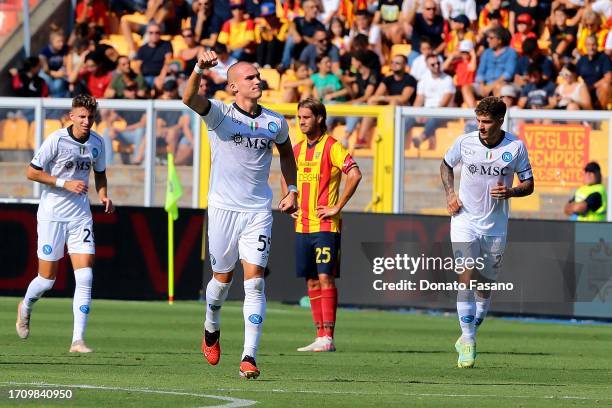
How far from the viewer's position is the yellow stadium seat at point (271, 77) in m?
26.0

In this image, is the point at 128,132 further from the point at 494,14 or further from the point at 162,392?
the point at 162,392

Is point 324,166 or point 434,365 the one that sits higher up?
point 324,166

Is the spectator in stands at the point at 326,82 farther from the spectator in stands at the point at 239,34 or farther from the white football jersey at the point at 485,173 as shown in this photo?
the white football jersey at the point at 485,173

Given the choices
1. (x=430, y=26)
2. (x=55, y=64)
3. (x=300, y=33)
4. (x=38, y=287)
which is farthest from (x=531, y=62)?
(x=38, y=287)

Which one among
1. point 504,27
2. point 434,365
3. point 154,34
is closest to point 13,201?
point 154,34

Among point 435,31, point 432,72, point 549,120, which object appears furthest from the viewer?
point 435,31

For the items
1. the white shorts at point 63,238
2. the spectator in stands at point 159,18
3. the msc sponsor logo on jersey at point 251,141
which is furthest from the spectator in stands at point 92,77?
the msc sponsor logo on jersey at point 251,141

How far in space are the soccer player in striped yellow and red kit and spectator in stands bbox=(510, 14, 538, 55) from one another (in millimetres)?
10769

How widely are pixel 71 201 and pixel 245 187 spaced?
3049 mm

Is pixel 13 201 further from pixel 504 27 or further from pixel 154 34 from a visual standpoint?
pixel 504 27

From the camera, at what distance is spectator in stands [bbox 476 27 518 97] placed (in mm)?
24547

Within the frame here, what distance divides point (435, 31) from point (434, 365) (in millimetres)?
13631

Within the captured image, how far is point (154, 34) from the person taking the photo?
87.3ft

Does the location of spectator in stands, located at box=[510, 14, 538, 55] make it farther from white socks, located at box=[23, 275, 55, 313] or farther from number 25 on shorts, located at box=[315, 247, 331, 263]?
white socks, located at box=[23, 275, 55, 313]
